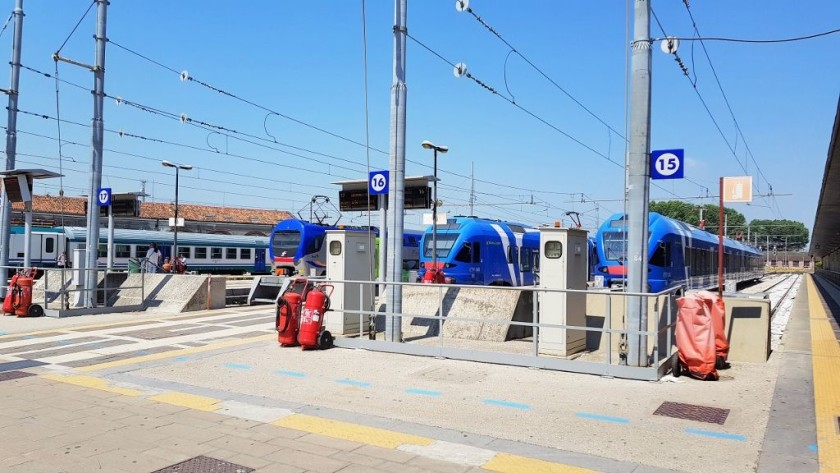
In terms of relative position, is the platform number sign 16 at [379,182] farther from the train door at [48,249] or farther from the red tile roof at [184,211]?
the red tile roof at [184,211]

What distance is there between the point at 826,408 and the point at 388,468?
16.6 ft

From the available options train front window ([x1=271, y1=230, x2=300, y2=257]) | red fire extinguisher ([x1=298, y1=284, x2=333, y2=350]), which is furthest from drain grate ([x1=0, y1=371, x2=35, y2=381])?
train front window ([x1=271, y1=230, x2=300, y2=257])

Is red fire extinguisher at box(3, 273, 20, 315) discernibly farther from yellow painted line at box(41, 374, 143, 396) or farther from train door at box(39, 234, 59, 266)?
train door at box(39, 234, 59, 266)

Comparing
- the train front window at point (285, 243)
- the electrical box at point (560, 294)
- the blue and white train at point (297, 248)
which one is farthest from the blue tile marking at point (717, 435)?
the train front window at point (285, 243)

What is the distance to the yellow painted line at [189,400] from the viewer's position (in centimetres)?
713

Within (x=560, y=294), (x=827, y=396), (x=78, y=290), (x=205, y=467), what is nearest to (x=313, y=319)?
(x=560, y=294)

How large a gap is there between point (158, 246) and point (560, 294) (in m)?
30.4

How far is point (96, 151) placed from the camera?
57.3 ft

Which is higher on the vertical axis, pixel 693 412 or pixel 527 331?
pixel 527 331

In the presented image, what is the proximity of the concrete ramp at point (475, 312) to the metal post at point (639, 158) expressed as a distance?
9.57 feet

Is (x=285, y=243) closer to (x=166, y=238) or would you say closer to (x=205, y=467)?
(x=166, y=238)

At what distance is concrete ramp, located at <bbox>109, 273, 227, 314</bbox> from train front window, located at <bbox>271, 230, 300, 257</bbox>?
890 cm

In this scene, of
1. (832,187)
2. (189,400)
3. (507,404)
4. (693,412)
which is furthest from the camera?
(832,187)

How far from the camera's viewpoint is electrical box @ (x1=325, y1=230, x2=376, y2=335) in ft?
39.4
